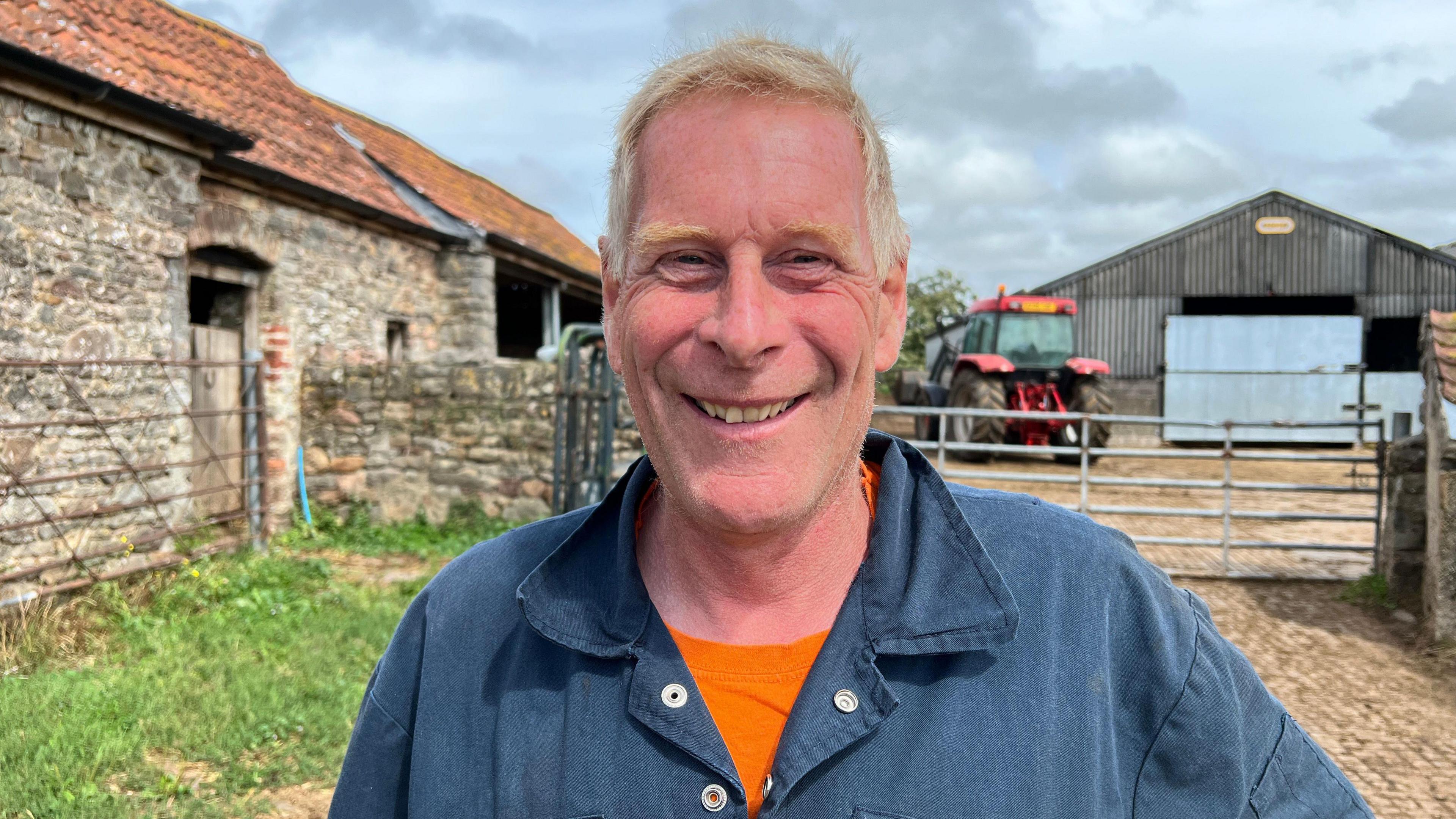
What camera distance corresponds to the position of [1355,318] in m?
17.4

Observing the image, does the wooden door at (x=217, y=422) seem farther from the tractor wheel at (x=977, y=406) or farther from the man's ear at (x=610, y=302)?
the tractor wheel at (x=977, y=406)

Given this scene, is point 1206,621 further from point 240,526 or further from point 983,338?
point 983,338

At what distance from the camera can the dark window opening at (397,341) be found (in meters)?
10.1

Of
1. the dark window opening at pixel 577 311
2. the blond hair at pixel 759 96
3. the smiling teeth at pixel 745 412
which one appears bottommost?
the smiling teeth at pixel 745 412

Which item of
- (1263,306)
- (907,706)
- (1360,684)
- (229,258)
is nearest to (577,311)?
(229,258)

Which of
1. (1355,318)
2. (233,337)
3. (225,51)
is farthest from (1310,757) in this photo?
(1355,318)

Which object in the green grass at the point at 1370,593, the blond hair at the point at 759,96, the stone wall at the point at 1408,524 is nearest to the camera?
the blond hair at the point at 759,96

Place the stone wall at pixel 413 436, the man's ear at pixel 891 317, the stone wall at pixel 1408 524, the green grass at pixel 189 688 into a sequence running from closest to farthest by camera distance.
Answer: the man's ear at pixel 891 317
the green grass at pixel 189 688
the stone wall at pixel 1408 524
the stone wall at pixel 413 436

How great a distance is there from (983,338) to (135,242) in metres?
11.5

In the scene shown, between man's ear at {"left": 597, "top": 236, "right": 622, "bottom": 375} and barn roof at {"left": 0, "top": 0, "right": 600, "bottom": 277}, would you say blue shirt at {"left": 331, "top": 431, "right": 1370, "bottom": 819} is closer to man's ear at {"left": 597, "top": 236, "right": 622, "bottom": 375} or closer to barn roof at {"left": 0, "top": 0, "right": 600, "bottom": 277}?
man's ear at {"left": 597, "top": 236, "right": 622, "bottom": 375}

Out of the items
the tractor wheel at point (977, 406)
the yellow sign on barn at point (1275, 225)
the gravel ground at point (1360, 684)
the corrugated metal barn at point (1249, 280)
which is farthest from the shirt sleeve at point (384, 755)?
the yellow sign on barn at point (1275, 225)

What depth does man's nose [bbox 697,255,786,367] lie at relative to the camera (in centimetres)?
113

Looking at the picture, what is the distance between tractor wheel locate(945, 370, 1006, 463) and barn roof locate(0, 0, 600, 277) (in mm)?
6241

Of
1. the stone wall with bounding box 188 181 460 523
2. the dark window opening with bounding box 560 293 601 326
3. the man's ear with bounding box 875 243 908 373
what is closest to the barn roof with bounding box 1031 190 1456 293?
the dark window opening with bounding box 560 293 601 326
